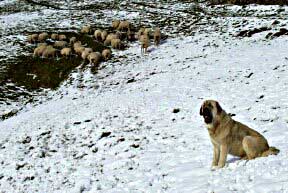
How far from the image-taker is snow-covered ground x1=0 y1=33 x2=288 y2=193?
10312 millimetres

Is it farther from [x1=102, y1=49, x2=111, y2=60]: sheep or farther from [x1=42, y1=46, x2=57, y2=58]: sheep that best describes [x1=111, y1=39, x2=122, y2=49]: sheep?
[x1=42, y1=46, x2=57, y2=58]: sheep

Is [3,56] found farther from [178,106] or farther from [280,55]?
[280,55]

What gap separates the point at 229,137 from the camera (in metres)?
9.34

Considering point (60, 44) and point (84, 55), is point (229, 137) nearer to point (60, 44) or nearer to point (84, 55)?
point (84, 55)

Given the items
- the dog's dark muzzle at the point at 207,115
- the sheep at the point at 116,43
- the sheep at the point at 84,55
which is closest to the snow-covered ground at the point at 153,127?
the dog's dark muzzle at the point at 207,115

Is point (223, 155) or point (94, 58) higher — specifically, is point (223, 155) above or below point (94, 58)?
above

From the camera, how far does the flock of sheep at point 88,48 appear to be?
31750 millimetres

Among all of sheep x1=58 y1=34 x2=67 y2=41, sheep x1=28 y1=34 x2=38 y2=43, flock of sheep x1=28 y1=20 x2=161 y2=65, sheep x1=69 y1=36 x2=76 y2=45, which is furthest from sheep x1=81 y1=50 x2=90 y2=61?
sheep x1=28 y1=34 x2=38 y2=43

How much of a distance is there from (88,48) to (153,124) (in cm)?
1800

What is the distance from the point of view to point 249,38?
1188 inches

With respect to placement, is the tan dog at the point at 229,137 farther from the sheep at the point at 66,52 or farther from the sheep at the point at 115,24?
the sheep at the point at 115,24

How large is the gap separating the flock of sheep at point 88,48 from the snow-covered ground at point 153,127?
3.21 meters

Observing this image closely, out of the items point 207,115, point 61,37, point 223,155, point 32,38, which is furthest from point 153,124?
point 32,38

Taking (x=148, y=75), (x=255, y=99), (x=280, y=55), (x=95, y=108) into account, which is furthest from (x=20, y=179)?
(x=280, y=55)
